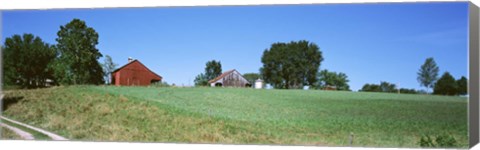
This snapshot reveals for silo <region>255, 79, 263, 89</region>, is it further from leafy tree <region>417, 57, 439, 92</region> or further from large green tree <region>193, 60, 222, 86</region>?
leafy tree <region>417, 57, 439, 92</region>

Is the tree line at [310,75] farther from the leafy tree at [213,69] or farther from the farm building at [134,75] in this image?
the farm building at [134,75]

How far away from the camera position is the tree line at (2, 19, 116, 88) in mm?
13539

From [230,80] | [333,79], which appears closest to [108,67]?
[230,80]

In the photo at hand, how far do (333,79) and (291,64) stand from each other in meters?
1.09

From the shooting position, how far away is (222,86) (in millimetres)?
13266

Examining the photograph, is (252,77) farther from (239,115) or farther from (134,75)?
(134,75)

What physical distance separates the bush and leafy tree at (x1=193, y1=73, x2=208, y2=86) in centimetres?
502

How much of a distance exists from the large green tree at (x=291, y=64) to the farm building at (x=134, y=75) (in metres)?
2.68

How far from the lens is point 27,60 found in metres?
14.2

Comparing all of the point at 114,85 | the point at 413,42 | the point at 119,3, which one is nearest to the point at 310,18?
the point at 413,42

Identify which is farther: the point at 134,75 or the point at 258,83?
the point at 134,75

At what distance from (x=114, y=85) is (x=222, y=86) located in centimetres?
283

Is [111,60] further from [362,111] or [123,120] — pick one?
[362,111]

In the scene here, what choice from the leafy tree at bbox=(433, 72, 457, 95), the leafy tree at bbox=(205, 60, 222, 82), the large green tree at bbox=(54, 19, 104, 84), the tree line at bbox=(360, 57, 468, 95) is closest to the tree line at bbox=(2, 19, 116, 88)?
the large green tree at bbox=(54, 19, 104, 84)
